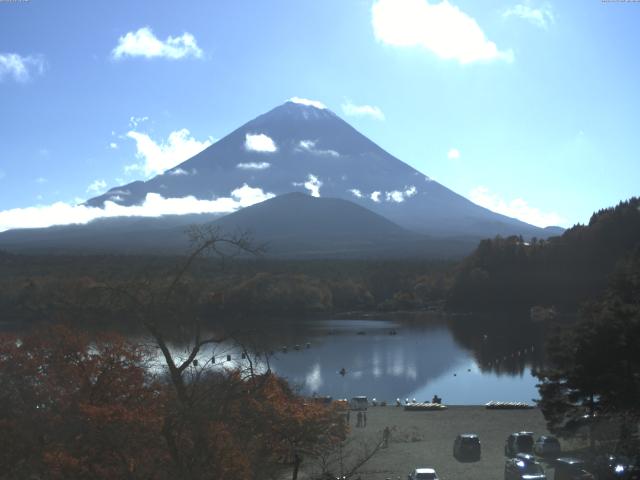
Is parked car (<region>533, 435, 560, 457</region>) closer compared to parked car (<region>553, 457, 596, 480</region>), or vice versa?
parked car (<region>553, 457, 596, 480</region>)

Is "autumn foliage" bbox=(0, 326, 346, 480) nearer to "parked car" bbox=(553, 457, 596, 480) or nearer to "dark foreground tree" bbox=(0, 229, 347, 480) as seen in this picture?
"dark foreground tree" bbox=(0, 229, 347, 480)

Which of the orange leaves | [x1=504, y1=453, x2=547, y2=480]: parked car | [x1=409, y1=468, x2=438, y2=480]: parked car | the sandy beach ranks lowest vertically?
the sandy beach

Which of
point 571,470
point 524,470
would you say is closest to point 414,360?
point 524,470

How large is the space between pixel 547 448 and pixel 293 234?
84.4 m

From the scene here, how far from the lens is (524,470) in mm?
7285

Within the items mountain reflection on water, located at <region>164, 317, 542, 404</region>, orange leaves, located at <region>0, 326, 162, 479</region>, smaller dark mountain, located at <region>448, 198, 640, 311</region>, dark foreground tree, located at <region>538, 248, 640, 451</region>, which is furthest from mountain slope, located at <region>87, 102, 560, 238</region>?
orange leaves, located at <region>0, 326, 162, 479</region>

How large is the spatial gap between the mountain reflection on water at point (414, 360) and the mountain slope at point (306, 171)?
3529 inches

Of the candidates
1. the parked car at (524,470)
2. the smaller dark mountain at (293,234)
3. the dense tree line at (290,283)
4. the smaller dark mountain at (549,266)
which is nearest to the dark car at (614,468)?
the parked car at (524,470)

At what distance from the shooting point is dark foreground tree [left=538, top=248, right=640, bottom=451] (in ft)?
24.4

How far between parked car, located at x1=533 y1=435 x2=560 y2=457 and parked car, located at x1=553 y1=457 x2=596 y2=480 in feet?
5.67

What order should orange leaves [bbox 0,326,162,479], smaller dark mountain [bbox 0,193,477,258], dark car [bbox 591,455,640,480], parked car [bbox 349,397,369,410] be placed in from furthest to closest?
1. smaller dark mountain [bbox 0,193,477,258]
2. parked car [bbox 349,397,369,410]
3. dark car [bbox 591,455,640,480]
4. orange leaves [bbox 0,326,162,479]

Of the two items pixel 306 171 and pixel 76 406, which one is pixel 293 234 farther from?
pixel 76 406

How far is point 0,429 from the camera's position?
474 centimetres

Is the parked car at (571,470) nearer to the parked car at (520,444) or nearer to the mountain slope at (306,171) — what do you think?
the parked car at (520,444)
